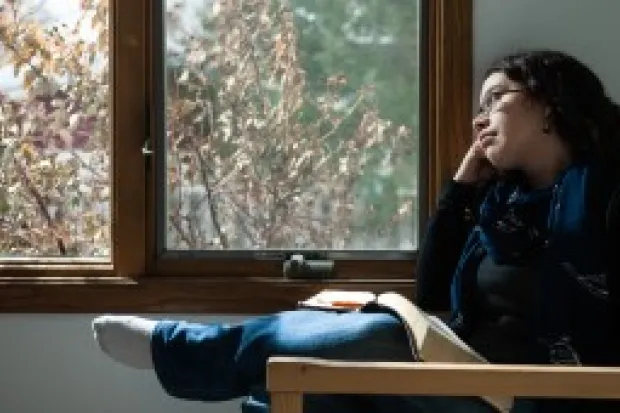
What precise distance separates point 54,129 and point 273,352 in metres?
0.86

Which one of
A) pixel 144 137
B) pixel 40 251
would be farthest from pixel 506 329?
pixel 40 251

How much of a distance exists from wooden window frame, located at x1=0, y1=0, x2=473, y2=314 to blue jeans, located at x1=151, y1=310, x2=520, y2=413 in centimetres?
43

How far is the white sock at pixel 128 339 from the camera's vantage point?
5.33ft

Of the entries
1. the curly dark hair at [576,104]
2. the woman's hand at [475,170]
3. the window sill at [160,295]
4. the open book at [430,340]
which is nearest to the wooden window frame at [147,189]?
the window sill at [160,295]

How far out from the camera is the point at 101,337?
167 centimetres

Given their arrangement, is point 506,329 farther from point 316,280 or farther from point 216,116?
point 216,116

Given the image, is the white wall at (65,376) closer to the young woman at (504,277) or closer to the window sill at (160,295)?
the window sill at (160,295)

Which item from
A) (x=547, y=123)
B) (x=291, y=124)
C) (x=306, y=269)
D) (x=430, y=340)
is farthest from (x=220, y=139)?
(x=430, y=340)

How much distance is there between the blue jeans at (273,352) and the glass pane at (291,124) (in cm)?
51

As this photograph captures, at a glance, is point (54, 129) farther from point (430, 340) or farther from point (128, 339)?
point (430, 340)

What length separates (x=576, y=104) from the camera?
1.75 m

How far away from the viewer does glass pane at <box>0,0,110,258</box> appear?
2129 millimetres

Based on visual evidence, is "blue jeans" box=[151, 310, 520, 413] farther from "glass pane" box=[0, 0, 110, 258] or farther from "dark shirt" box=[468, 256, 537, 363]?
"glass pane" box=[0, 0, 110, 258]

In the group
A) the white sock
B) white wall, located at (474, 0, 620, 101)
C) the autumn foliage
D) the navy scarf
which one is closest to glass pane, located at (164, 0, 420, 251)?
the autumn foliage
